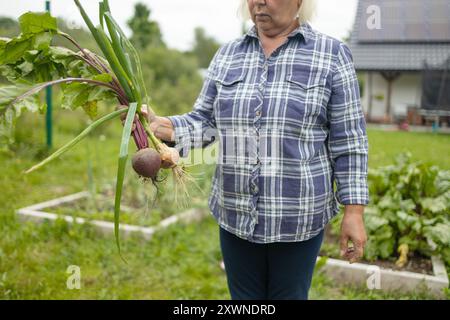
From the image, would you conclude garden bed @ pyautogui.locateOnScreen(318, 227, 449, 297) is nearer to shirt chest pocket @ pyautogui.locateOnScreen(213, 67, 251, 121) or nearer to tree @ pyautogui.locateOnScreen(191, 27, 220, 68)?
shirt chest pocket @ pyautogui.locateOnScreen(213, 67, 251, 121)

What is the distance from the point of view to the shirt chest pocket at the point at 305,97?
1.88m

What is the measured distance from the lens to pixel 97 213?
14.0 feet

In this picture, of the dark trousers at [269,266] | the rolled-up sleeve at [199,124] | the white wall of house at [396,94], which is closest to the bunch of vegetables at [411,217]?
the dark trousers at [269,266]

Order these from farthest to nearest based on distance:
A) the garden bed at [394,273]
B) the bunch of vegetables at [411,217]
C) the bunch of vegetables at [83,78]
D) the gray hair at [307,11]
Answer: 1. the bunch of vegetables at [411,217]
2. the garden bed at [394,273]
3. the gray hair at [307,11]
4. the bunch of vegetables at [83,78]

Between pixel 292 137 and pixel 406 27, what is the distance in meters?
1.86

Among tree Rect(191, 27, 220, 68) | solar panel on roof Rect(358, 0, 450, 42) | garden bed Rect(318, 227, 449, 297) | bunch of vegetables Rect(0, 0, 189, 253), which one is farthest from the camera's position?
tree Rect(191, 27, 220, 68)

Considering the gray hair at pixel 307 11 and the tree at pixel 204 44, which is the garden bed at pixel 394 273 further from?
the tree at pixel 204 44

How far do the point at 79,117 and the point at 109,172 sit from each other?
2596 mm

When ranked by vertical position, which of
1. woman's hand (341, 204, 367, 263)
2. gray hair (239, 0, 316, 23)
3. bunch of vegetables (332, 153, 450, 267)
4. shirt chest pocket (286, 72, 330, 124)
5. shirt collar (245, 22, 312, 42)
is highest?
gray hair (239, 0, 316, 23)

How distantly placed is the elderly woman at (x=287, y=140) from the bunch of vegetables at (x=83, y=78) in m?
0.20

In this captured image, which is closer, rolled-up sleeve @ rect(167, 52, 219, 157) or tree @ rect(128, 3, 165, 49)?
rolled-up sleeve @ rect(167, 52, 219, 157)

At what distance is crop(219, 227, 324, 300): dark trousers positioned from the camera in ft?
6.61

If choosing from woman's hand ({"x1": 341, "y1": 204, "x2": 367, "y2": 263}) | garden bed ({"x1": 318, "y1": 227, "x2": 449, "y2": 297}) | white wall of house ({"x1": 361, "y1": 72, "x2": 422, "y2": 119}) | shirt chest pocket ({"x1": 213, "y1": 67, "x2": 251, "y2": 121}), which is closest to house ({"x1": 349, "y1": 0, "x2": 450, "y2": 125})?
shirt chest pocket ({"x1": 213, "y1": 67, "x2": 251, "y2": 121})

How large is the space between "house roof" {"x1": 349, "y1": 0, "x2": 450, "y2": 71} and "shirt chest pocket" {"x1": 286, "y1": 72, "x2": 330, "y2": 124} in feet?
3.01
